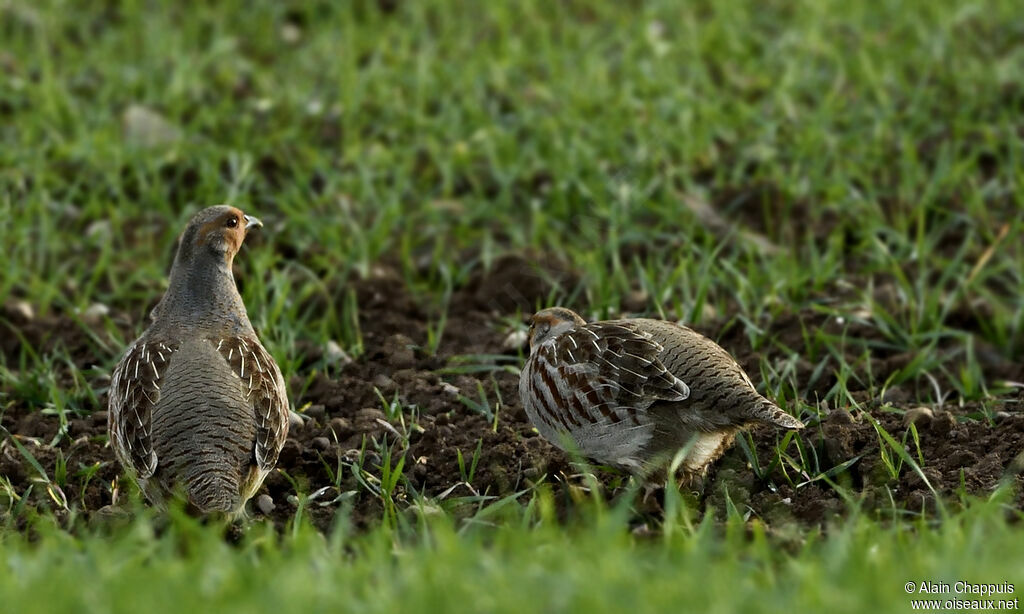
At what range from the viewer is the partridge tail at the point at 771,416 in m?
4.24

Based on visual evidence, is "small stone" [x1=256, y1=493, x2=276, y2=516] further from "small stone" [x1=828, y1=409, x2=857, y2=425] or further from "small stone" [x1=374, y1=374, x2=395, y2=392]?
"small stone" [x1=828, y1=409, x2=857, y2=425]

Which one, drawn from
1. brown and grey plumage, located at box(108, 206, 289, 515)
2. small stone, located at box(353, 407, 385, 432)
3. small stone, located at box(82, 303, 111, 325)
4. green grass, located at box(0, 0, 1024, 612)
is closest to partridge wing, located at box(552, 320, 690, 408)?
green grass, located at box(0, 0, 1024, 612)

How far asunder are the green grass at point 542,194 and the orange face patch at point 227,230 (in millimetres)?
759

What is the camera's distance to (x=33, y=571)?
3307 millimetres

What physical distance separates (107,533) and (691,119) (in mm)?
4497

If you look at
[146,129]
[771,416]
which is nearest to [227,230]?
[771,416]

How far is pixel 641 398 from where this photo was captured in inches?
176

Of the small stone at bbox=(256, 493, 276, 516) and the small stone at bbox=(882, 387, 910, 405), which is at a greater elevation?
the small stone at bbox=(882, 387, 910, 405)

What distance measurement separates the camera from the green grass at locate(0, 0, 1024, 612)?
3.64m

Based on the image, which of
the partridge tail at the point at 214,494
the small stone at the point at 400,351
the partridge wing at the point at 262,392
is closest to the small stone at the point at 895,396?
the small stone at the point at 400,351

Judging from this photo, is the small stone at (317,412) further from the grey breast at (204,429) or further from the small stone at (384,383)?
the grey breast at (204,429)

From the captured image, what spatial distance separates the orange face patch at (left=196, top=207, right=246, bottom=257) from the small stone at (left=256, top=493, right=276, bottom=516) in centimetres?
90

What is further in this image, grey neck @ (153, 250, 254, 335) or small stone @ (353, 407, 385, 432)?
small stone @ (353, 407, 385, 432)

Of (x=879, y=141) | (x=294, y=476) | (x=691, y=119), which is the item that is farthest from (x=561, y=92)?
(x=294, y=476)
